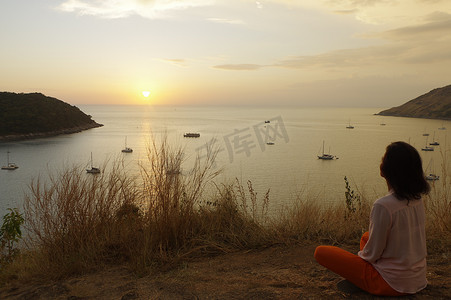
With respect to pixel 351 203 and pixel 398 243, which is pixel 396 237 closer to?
pixel 398 243

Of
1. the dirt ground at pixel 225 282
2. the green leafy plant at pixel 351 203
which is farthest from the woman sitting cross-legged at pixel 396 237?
the green leafy plant at pixel 351 203

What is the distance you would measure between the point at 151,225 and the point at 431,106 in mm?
151247

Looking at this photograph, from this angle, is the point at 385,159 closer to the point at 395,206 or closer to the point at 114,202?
the point at 395,206

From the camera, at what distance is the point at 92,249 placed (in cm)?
348

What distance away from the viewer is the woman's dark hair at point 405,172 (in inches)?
82.0

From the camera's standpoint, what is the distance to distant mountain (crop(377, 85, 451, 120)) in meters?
118

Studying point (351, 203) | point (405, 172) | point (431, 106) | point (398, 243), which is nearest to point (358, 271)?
point (398, 243)

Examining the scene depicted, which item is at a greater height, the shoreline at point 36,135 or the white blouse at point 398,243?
the white blouse at point 398,243

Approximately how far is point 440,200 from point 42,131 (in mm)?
82242

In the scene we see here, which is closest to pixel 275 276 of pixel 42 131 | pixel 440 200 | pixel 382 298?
pixel 382 298

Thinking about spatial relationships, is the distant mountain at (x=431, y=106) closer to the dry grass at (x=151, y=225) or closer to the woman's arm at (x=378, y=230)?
the dry grass at (x=151, y=225)

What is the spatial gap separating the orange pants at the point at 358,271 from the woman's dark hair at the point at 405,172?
58 cm

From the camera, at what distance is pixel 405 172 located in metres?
2.10

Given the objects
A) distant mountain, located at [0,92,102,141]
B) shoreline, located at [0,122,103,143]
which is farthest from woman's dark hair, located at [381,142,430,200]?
distant mountain, located at [0,92,102,141]
